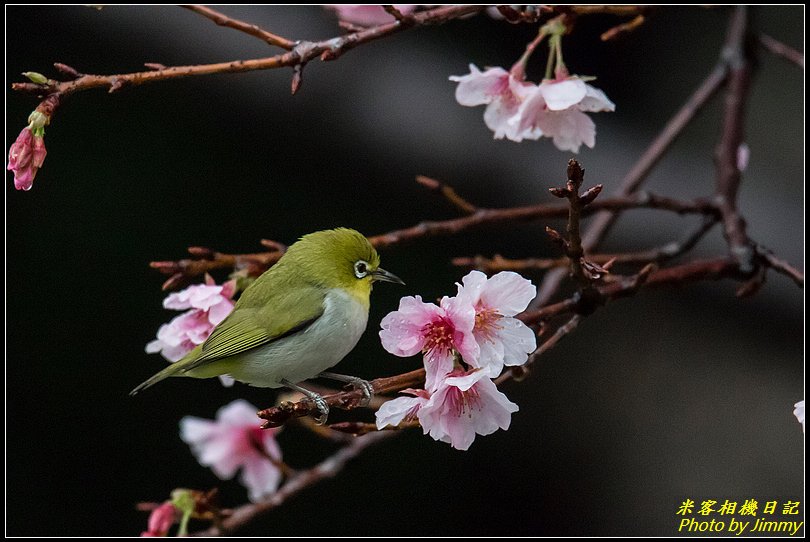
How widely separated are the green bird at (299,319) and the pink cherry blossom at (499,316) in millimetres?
92

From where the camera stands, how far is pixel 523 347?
445 mm

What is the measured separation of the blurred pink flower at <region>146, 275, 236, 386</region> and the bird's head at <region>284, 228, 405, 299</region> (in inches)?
2.5

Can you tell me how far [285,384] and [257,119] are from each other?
0.80 m

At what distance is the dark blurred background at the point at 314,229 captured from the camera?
1234mm

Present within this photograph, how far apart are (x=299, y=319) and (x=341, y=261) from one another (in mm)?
44

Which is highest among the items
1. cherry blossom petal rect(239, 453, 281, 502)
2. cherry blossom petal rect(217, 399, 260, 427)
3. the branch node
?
the branch node

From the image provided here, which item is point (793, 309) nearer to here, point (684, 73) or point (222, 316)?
point (684, 73)

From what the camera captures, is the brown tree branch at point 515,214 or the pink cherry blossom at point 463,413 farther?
the brown tree branch at point 515,214

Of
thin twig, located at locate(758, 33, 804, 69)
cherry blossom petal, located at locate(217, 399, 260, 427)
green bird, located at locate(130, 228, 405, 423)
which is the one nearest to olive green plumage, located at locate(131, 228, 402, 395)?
green bird, located at locate(130, 228, 405, 423)

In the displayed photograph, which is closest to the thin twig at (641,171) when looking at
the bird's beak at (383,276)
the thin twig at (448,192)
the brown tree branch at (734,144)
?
the brown tree branch at (734,144)

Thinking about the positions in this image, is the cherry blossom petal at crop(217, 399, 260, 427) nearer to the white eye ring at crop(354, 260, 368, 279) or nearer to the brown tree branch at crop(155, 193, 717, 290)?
the brown tree branch at crop(155, 193, 717, 290)

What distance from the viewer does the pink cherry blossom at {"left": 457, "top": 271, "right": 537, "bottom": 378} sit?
0.45m

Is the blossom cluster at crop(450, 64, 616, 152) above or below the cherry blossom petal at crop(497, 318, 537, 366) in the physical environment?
above

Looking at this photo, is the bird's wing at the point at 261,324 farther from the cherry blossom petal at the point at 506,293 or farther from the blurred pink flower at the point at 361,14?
the blurred pink flower at the point at 361,14
